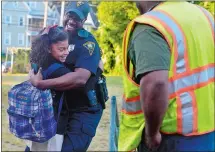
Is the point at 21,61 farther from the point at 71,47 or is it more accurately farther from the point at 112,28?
the point at 112,28

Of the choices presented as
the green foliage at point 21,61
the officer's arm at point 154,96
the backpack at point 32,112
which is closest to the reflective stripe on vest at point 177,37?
the officer's arm at point 154,96

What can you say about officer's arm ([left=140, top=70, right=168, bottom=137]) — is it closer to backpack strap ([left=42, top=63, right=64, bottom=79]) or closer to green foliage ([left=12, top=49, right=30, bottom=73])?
backpack strap ([left=42, top=63, right=64, bottom=79])

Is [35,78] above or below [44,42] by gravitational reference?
below

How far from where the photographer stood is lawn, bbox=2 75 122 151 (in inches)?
104

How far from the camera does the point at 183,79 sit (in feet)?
5.67

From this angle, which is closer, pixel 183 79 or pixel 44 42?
pixel 183 79

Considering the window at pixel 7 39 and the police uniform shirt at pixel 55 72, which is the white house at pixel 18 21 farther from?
the police uniform shirt at pixel 55 72

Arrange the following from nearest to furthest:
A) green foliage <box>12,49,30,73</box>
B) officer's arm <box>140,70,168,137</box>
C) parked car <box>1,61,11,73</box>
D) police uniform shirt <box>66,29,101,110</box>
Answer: officer's arm <box>140,70,168,137</box>, police uniform shirt <box>66,29,101,110</box>, green foliage <box>12,49,30,73</box>, parked car <box>1,61,11,73</box>

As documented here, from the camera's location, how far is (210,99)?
5.89ft

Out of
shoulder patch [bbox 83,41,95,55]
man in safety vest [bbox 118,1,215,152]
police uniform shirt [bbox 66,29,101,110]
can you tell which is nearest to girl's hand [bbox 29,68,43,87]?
police uniform shirt [bbox 66,29,101,110]

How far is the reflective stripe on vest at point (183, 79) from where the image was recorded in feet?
5.56

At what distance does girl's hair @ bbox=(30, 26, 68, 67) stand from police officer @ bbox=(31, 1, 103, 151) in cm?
5

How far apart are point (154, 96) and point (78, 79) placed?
0.92 m

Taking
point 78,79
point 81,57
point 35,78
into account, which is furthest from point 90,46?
point 35,78
